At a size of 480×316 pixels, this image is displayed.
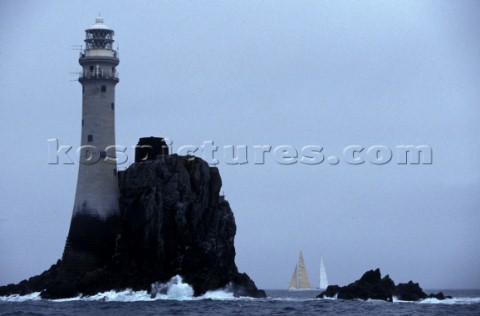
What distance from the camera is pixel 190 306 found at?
81.0 metres

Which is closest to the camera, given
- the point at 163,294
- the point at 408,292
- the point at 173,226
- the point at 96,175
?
the point at 163,294

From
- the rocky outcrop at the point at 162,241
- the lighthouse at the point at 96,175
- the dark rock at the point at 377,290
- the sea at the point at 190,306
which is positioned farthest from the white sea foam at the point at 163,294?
the dark rock at the point at 377,290

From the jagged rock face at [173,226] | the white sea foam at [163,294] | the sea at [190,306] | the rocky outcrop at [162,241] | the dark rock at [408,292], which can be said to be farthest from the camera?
the dark rock at [408,292]

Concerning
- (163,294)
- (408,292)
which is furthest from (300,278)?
(163,294)

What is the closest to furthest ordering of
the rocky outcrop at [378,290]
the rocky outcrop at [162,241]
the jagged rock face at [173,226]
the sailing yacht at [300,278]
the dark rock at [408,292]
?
the rocky outcrop at [162,241]
the jagged rock face at [173,226]
the rocky outcrop at [378,290]
the dark rock at [408,292]
the sailing yacht at [300,278]

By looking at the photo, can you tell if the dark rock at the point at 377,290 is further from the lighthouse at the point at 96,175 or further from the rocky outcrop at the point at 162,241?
the lighthouse at the point at 96,175

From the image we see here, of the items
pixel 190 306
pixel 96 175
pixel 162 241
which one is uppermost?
pixel 96 175

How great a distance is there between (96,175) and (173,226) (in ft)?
28.1

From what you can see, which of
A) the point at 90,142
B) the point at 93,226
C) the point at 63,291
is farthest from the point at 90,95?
the point at 63,291

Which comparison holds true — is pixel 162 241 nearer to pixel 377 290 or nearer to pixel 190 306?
pixel 190 306

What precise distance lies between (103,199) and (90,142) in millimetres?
5178

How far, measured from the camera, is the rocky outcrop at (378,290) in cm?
9688

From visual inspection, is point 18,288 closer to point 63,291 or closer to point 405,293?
point 63,291

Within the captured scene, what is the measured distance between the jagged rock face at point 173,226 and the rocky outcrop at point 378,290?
10847 mm
